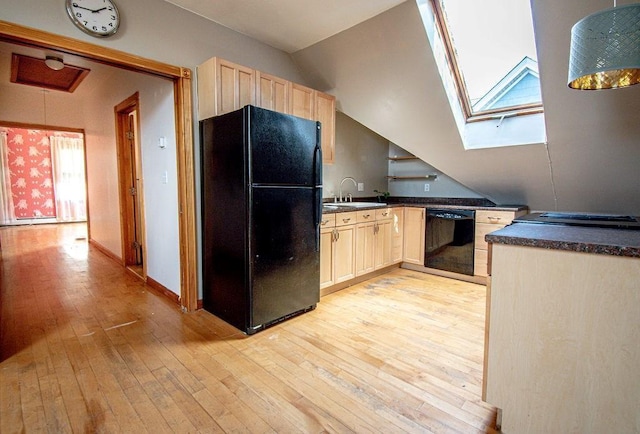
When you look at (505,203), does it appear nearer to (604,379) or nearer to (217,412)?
(604,379)

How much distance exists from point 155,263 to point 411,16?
3.34 m

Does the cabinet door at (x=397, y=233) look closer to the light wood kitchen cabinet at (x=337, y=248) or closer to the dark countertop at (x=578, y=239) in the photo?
the light wood kitchen cabinet at (x=337, y=248)

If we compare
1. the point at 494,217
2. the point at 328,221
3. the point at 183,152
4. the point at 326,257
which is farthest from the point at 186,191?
the point at 494,217

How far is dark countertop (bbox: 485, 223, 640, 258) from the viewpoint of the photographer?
3.67 feet

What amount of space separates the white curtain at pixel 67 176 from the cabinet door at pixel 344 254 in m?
7.65

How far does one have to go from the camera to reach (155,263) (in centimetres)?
334

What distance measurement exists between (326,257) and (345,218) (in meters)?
0.46

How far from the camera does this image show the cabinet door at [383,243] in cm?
372

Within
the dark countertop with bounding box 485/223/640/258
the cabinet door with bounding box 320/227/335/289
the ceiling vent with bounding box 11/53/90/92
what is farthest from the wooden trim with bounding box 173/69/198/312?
the ceiling vent with bounding box 11/53/90/92

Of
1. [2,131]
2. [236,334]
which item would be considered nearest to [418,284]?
[236,334]

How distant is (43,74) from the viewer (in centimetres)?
431

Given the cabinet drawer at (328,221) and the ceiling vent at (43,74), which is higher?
the ceiling vent at (43,74)

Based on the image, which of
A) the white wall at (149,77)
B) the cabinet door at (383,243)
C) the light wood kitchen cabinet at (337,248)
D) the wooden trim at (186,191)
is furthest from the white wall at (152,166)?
the cabinet door at (383,243)

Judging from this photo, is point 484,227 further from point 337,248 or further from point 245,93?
point 245,93
